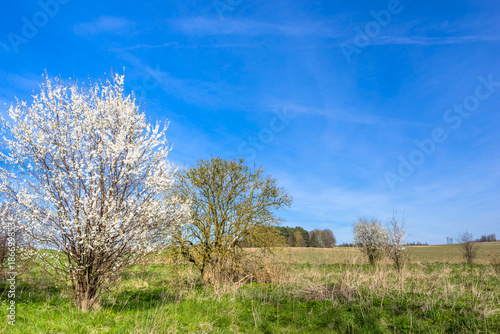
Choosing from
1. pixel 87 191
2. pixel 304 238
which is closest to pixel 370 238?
pixel 87 191

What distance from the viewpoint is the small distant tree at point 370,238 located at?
25438 millimetres

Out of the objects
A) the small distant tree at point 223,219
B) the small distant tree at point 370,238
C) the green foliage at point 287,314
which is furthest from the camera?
the small distant tree at point 370,238

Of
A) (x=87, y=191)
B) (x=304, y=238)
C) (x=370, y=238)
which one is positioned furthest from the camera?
(x=304, y=238)

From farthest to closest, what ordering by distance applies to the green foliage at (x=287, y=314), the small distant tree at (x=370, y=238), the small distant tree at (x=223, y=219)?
1. the small distant tree at (x=370, y=238)
2. the small distant tree at (x=223, y=219)
3. the green foliage at (x=287, y=314)

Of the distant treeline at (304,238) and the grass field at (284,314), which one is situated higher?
the distant treeline at (304,238)

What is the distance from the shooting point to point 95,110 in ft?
21.9

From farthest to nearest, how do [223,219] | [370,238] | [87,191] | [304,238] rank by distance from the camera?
[304,238]
[370,238]
[223,219]
[87,191]

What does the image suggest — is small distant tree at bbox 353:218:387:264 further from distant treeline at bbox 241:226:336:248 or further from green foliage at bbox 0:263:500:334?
green foliage at bbox 0:263:500:334

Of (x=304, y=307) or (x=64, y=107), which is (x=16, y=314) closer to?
(x=64, y=107)

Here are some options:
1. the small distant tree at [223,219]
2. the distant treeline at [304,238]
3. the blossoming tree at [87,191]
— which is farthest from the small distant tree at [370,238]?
the blossoming tree at [87,191]

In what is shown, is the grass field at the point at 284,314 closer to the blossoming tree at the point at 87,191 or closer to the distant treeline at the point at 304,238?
the blossoming tree at the point at 87,191

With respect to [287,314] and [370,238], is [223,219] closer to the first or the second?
[287,314]

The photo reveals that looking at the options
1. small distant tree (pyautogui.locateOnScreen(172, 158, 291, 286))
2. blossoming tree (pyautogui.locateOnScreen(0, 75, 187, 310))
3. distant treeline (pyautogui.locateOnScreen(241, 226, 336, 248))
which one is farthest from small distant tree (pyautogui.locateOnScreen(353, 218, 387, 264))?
blossoming tree (pyautogui.locateOnScreen(0, 75, 187, 310))

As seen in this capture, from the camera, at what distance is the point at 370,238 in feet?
96.9
